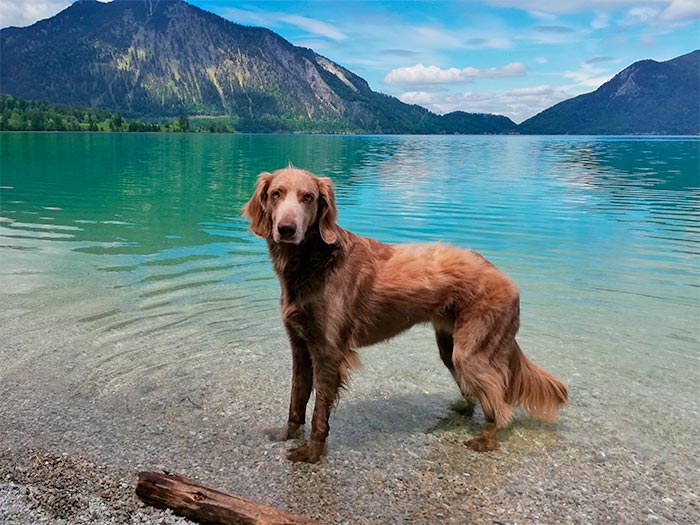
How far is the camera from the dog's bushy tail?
7.46m

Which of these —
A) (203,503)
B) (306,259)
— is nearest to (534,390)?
(306,259)

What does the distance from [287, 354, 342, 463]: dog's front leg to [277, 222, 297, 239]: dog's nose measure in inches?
62.0

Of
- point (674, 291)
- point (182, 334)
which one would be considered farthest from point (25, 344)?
point (674, 291)

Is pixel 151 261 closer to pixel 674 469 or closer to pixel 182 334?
pixel 182 334

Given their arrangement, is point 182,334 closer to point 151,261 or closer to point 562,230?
point 151,261

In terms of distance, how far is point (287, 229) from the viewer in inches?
222

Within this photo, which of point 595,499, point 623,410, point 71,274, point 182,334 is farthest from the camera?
point 71,274

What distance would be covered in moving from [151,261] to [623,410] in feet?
44.2

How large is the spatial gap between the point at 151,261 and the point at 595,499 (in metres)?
14.3

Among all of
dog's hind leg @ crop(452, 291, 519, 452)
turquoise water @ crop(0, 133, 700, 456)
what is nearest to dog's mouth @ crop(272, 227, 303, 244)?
dog's hind leg @ crop(452, 291, 519, 452)

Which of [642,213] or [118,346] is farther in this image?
[642,213]

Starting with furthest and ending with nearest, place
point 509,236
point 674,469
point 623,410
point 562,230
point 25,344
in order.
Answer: point 562,230 → point 509,236 → point 25,344 → point 623,410 → point 674,469

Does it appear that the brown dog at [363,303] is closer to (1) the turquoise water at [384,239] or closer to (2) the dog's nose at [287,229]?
(2) the dog's nose at [287,229]

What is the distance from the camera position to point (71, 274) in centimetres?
1541
